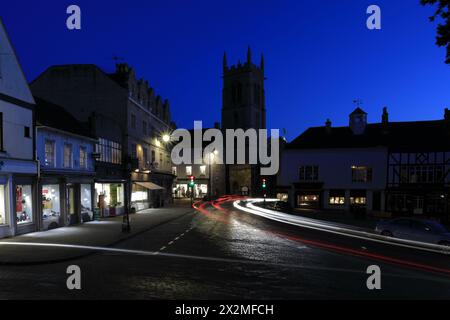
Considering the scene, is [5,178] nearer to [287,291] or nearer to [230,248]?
[230,248]

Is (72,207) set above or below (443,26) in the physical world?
below

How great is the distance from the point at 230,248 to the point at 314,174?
28.6m

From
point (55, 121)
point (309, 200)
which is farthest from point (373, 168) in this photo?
point (55, 121)

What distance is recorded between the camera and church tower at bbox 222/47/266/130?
285 feet

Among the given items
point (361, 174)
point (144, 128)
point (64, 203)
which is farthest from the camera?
point (361, 174)

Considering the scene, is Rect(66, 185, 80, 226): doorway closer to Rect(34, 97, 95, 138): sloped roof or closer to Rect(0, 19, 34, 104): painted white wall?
Rect(34, 97, 95, 138): sloped roof

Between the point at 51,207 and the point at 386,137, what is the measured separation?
3511 centimetres

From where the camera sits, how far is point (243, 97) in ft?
288

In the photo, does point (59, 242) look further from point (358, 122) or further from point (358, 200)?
point (358, 122)

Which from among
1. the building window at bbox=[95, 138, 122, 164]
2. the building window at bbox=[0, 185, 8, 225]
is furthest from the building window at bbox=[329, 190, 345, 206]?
the building window at bbox=[0, 185, 8, 225]

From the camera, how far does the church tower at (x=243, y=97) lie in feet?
285

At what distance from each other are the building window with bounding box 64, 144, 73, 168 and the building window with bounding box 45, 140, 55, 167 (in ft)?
4.54

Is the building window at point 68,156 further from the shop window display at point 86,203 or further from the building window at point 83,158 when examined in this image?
the shop window display at point 86,203

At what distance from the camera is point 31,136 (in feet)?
66.3
